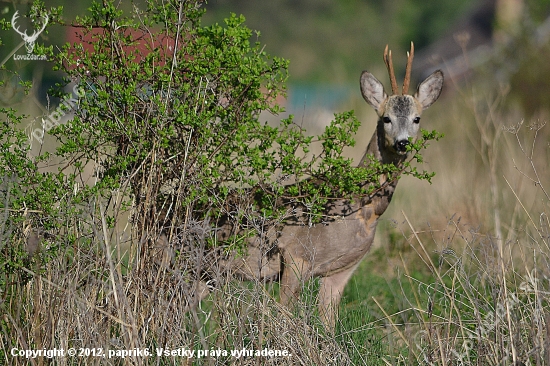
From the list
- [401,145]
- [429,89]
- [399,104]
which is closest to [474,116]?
[429,89]

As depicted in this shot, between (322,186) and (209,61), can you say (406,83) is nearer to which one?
(322,186)

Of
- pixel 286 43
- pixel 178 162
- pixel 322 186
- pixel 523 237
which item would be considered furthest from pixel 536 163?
pixel 286 43

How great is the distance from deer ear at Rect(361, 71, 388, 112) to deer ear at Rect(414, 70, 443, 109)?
0.86 feet

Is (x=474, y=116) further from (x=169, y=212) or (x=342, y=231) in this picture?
(x=169, y=212)

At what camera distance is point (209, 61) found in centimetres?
386

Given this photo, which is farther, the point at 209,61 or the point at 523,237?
the point at 523,237

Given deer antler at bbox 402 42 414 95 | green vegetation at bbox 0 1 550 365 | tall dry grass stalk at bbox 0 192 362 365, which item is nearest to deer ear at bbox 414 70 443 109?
deer antler at bbox 402 42 414 95

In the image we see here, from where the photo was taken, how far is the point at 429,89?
523 cm

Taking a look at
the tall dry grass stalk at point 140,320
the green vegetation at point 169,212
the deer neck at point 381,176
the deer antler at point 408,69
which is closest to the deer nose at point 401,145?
the deer neck at point 381,176

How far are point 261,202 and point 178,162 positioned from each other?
65 cm

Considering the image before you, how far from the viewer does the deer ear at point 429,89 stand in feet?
16.9

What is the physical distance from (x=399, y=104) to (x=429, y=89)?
44cm

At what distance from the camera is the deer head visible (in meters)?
4.73

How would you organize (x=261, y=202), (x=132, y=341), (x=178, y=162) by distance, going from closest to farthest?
(x=132, y=341), (x=178, y=162), (x=261, y=202)
